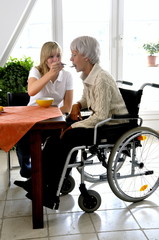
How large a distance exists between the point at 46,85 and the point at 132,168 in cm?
93

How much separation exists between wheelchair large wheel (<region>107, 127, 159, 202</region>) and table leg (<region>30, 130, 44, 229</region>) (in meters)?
0.46

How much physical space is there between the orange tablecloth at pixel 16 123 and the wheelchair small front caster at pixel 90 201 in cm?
58

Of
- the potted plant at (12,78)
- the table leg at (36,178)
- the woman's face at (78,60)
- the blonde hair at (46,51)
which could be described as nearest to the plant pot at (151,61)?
the potted plant at (12,78)

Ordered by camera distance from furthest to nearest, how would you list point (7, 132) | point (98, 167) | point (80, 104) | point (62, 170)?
point (98, 167) < point (80, 104) < point (62, 170) < point (7, 132)

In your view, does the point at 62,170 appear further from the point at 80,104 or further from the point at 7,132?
the point at 80,104

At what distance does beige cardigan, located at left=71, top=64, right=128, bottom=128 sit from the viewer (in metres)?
2.22

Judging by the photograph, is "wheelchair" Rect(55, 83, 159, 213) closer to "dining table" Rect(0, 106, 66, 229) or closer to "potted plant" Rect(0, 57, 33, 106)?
"dining table" Rect(0, 106, 66, 229)

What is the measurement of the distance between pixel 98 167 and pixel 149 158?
60 cm

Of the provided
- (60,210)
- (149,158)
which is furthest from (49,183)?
(149,158)

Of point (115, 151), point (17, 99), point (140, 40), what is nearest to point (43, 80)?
point (17, 99)

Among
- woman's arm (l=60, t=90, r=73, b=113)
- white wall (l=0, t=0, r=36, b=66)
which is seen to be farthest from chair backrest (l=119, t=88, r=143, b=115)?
white wall (l=0, t=0, r=36, b=66)

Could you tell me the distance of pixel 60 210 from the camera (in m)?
2.40

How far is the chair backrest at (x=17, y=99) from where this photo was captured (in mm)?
2834

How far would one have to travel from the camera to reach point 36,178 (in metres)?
2.10
